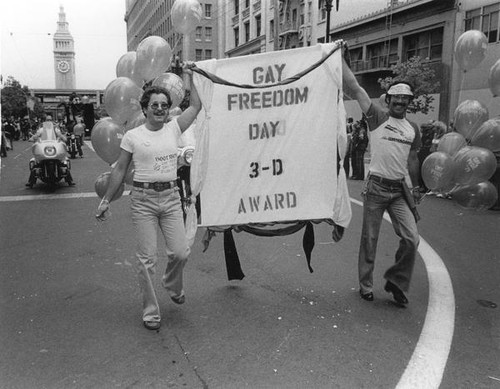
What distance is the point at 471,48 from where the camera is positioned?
20.2ft

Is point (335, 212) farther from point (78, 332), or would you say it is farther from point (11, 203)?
point (11, 203)

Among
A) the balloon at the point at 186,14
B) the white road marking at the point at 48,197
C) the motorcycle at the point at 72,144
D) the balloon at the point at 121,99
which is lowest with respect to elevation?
the white road marking at the point at 48,197

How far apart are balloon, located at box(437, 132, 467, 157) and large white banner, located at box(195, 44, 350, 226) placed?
6.63ft

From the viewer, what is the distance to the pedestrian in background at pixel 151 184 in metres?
3.81

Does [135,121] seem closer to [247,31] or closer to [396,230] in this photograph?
[396,230]

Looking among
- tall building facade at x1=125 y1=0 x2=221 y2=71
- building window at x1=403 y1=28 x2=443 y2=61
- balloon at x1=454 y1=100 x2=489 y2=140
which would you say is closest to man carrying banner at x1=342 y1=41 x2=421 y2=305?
balloon at x1=454 y1=100 x2=489 y2=140

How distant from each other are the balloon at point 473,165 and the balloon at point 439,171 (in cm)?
9

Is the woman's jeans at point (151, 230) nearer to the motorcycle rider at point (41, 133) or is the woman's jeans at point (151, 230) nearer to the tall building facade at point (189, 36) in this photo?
the motorcycle rider at point (41, 133)

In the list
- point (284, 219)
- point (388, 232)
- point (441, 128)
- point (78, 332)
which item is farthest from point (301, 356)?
point (441, 128)

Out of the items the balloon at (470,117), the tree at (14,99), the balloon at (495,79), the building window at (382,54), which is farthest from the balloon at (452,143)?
the tree at (14,99)

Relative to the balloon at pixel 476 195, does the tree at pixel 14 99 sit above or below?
above

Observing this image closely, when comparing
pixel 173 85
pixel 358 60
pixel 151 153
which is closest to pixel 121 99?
pixel 173 85

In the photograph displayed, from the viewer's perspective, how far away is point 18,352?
3.41m

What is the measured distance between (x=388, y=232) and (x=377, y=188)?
123 inches
